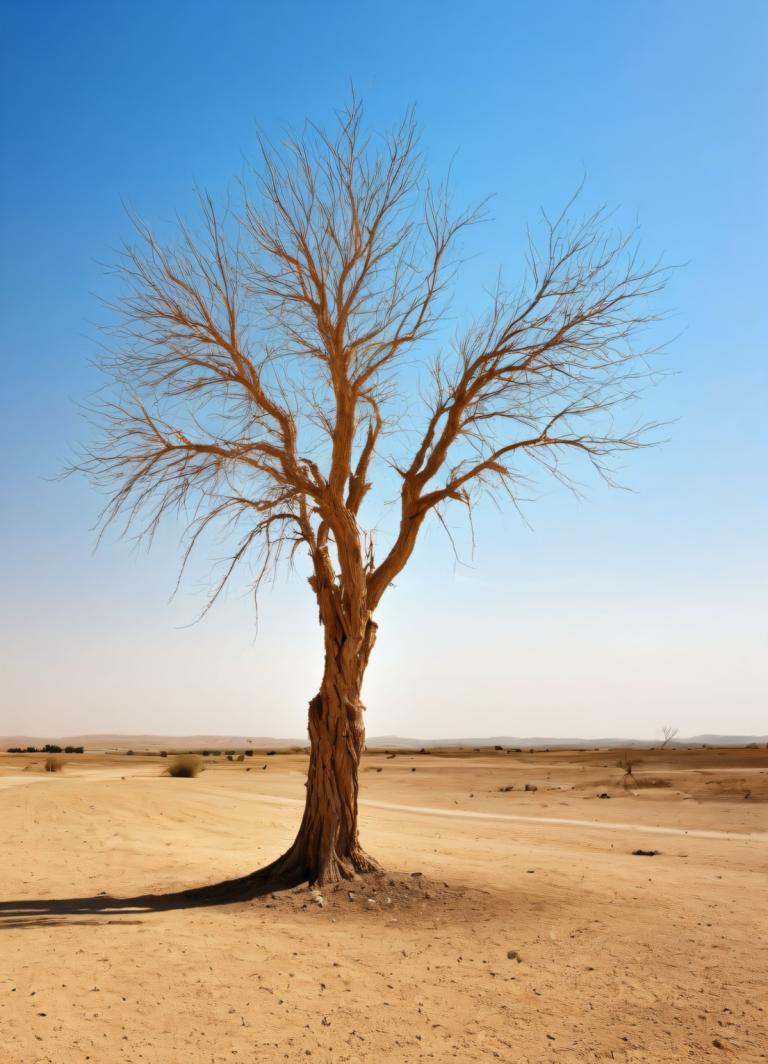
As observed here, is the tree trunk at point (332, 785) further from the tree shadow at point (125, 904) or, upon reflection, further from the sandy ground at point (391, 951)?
the sandy ground at point (391, 951)

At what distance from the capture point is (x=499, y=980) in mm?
7203

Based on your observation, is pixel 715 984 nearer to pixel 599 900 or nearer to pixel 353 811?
pixel 599 900

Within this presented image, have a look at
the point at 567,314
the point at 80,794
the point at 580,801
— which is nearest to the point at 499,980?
the point at 567,314

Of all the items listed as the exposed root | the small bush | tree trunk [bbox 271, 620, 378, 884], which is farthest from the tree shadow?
the small bush

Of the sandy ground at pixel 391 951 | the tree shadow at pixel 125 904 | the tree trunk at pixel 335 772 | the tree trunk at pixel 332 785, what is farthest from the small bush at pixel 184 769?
the tree trunk at pixel 335 772

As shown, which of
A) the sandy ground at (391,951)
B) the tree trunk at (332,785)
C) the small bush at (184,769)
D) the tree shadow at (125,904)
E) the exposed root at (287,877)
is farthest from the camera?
the small bush at (184,769)

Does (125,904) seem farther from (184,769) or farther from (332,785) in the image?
(184,769)

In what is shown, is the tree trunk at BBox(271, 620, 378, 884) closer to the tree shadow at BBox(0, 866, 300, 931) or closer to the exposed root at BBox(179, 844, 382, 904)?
the exposed root at BBox(179, 844, 382, 904)

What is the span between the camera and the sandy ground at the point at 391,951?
591 cm

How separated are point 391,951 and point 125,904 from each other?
3.79 meters

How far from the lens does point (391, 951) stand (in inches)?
318

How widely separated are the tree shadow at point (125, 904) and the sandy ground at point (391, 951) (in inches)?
2.4

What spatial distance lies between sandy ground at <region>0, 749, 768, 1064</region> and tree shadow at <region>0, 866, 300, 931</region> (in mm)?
61

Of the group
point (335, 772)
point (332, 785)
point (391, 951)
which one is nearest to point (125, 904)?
point (332, 785)
